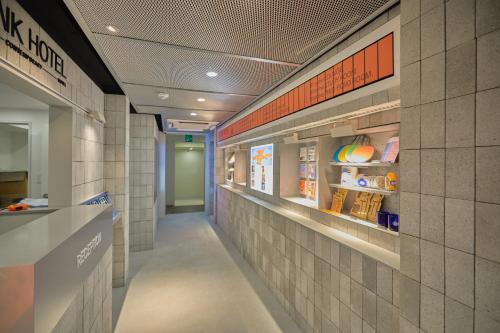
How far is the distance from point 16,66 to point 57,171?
1074 mm

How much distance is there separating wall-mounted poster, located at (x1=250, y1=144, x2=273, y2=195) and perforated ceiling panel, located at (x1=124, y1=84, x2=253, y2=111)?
82 cm

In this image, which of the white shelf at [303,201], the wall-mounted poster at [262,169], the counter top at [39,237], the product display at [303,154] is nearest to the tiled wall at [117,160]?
the counter top at [39,237]

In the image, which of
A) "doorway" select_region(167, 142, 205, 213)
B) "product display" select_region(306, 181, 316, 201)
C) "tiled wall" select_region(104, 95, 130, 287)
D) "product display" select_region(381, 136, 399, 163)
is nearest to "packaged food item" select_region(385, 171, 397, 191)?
"product display" select_region(381, 136, 399, 163)

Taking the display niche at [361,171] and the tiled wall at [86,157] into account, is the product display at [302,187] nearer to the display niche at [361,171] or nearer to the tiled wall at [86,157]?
the display niche at [361,171]

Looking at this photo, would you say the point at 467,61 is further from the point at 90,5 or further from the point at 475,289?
the point at 90,5

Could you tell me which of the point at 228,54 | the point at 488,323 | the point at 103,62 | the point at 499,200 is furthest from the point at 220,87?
the point at 488,323

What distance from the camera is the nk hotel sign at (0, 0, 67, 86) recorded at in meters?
1.23

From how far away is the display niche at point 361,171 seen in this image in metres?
1.80

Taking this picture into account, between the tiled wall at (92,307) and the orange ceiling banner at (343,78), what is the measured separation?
7.50 ft

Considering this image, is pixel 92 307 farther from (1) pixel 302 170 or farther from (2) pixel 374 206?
(1) pixel 302 170

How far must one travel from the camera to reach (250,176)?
4.27m

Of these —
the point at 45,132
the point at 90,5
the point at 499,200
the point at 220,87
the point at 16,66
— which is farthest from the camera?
the point at 45,132

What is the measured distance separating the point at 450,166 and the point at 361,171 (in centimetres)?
122

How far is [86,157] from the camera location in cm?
249
